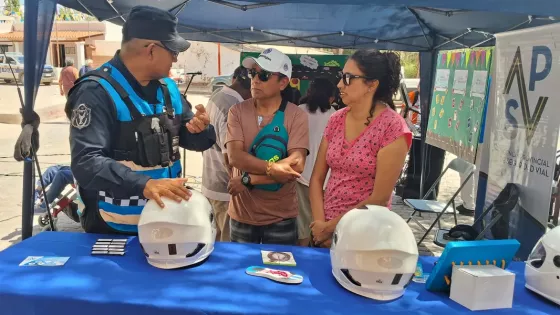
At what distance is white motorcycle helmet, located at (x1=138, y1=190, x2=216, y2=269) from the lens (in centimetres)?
157

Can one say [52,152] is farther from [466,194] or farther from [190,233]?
[190,233]

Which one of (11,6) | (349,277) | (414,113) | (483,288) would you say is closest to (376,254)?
(349,277)

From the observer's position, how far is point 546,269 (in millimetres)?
1568

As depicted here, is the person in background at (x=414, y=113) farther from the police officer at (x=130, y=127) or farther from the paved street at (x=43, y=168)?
the police officer at (x=130, y=127)

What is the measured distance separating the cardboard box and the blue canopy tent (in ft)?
7.60

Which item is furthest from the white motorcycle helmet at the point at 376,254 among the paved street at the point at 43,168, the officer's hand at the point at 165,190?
the paved street at the point at 43,168

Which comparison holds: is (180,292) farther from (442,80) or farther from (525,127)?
(442,80)

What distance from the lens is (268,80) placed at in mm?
2459

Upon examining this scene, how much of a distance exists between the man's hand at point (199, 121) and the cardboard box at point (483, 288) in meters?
1.19

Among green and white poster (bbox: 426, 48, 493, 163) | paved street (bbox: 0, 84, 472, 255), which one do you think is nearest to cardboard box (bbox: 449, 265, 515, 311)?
green and white poster (bbox: 426, 48, 493, 163)

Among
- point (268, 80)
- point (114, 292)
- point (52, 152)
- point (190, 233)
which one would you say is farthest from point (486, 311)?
point (52, 152)

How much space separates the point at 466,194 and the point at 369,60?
4454 millimetres

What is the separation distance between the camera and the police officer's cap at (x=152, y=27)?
5.95 ft

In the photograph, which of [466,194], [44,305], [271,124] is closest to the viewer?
[44,305]
